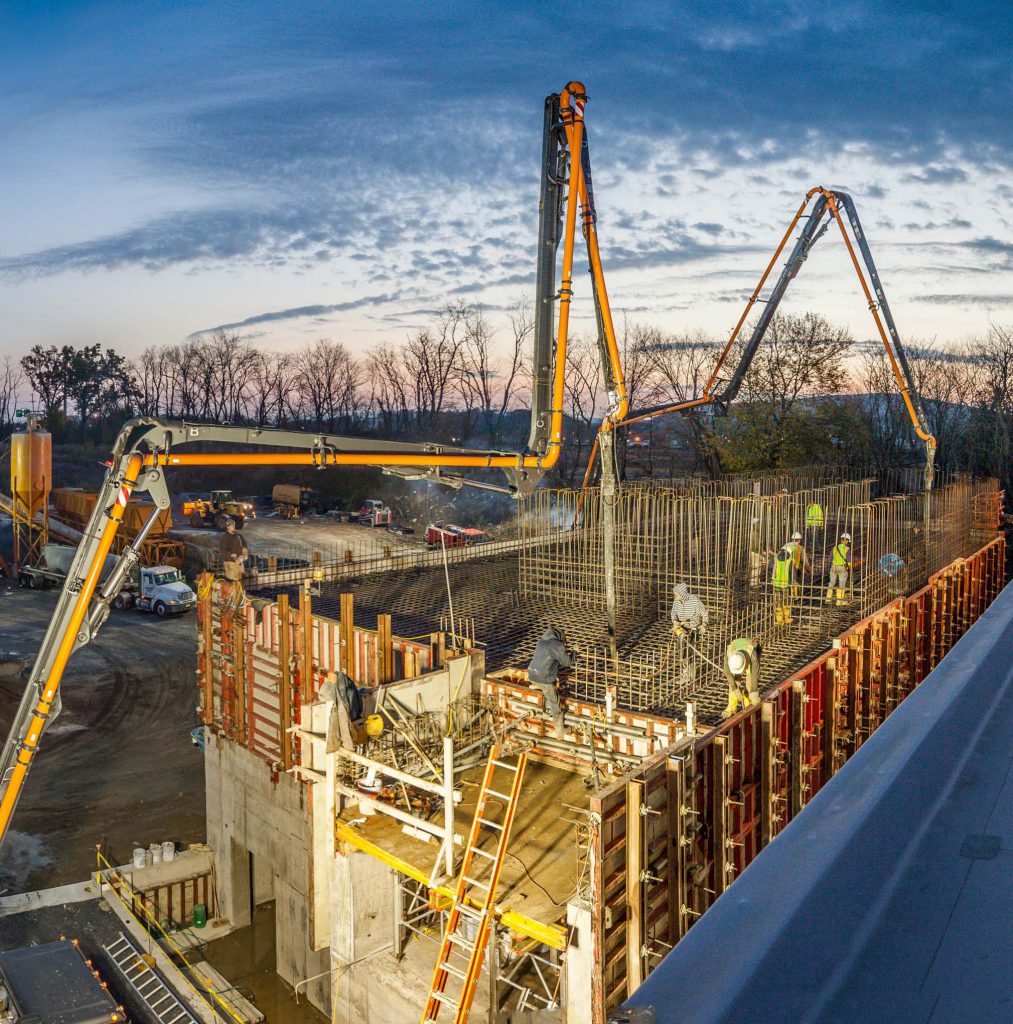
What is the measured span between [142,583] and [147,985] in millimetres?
25145

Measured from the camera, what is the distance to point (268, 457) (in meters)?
10.0

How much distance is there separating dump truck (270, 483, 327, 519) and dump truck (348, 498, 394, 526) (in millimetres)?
3005

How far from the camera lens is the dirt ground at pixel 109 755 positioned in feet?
63.6

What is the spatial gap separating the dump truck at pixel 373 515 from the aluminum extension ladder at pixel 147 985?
3513cm

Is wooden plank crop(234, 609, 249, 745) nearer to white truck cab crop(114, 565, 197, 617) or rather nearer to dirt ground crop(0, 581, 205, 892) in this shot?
dirt ground crop(0, 581, 205, 892)

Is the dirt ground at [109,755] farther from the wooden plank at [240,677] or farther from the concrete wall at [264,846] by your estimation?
the wooden plank at [240,677]

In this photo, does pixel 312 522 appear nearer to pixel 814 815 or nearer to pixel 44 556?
pixel 44 556

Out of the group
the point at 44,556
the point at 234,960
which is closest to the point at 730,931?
the point at 234,960

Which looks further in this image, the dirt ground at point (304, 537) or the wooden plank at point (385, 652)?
the dirt ground at point (304, 537)

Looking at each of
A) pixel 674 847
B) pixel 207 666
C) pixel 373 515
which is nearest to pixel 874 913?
pixel 674 847

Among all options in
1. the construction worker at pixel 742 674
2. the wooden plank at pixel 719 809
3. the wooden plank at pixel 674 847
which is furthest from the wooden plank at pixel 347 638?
the wooden plank at pixel 674 847

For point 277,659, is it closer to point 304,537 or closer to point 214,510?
point 304,537

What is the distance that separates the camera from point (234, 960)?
16516 millimetres

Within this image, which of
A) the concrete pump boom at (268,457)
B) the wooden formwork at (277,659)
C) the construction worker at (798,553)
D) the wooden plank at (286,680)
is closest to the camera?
the concrete pump boom at (268,457)
